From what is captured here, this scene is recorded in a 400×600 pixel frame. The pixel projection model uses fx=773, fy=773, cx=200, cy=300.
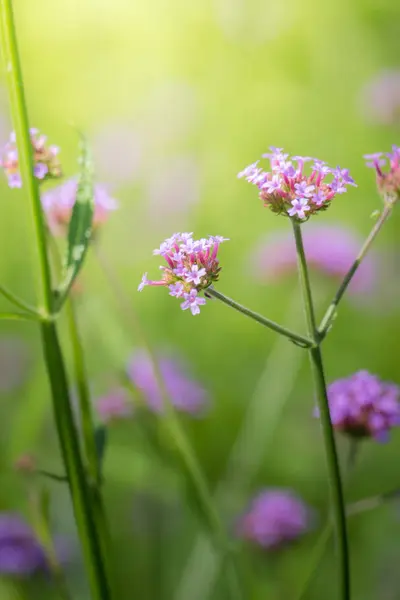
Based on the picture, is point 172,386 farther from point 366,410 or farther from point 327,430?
point 327,430

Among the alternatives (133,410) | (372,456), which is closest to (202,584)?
(133,410)

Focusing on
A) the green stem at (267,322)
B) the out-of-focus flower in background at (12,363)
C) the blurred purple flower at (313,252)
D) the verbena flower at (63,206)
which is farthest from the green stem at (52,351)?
the out-of-focus flower in background at (12,363)

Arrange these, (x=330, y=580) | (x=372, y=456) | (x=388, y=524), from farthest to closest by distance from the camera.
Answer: (x=372, y=456), (x=388, y=524), (x=330, y=580)

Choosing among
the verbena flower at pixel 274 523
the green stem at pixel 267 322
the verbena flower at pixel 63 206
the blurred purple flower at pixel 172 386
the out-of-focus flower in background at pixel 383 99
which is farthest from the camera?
the out-of-focus flower in background at pixel 383 99

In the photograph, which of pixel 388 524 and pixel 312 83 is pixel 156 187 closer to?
pixel 312 83

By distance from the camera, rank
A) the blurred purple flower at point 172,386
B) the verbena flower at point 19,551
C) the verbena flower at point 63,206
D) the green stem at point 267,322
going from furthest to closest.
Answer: the blurred purple flower at point 172,386, the verbena flower at point 19,551, the verbena flower at point 63,206, the green stem at point 267,322

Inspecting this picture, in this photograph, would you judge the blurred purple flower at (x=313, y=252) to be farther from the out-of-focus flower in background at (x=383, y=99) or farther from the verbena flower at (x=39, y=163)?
the verbena flower at (x=39, y=163)
